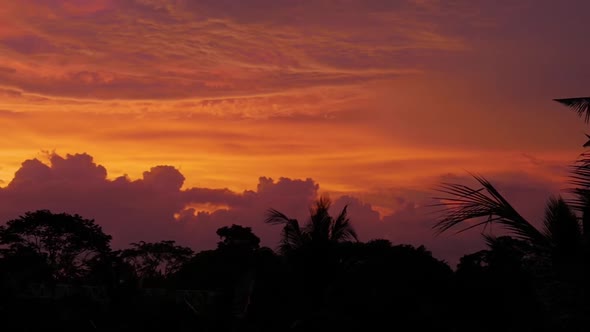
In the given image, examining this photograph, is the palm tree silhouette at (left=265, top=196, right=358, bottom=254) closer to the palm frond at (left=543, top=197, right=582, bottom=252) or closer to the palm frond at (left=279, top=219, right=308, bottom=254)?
the palm frond at (left=279, top=219, right=308, bottom=254)

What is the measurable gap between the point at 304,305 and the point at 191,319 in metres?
3.09

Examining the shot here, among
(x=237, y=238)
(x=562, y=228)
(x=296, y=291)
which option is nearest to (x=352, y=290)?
(x=296, y=291)

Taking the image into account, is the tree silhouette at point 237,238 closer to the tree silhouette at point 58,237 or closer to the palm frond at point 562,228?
the tree silhouette at point 58,237

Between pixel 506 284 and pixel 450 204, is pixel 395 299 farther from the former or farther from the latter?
pixel 450 204

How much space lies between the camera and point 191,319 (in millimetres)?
21359

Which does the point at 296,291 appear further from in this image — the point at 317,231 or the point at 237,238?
the point at 237,238

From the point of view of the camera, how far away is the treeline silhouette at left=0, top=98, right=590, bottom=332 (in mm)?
6852

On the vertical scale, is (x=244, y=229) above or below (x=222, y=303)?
above

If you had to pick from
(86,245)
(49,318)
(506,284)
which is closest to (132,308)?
(49,318)

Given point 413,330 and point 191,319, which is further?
point 413,330

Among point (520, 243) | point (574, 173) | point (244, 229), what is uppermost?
point (244, 229)

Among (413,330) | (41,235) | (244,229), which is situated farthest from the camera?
(244,229)

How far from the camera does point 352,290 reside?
33000 mm

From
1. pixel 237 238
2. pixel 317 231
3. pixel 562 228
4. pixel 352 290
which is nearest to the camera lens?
pixel 562 228
